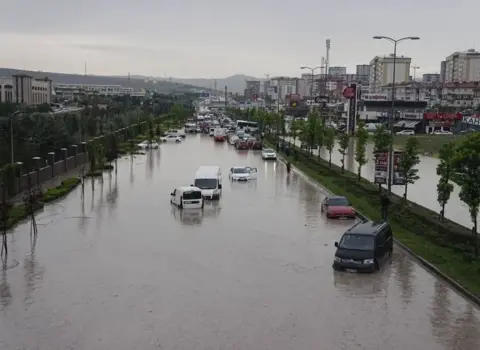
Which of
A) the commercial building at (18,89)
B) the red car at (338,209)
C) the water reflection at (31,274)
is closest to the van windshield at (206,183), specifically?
the red car at (338,209)

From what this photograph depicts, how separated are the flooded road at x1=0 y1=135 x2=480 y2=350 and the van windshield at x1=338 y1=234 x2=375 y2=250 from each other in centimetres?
73

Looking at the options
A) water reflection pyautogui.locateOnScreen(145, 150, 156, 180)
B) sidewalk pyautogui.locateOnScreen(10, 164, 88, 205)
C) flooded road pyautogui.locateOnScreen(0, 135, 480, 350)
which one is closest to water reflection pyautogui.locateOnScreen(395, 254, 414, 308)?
flooded road pyautogui.locateOnScreen(0, 135, 480, 350)

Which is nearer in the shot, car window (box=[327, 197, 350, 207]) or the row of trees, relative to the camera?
the row of trees

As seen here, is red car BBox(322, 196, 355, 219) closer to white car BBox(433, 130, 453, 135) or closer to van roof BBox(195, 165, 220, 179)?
van roof BBox(195, 165, 220, 179)

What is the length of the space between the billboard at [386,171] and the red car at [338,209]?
90.2 inches

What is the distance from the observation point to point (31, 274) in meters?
15.0

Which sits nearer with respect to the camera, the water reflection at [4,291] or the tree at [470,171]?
the water reflection at [4,291]

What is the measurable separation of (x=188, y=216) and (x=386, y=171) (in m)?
7.96

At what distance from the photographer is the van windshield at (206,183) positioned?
26812 mm

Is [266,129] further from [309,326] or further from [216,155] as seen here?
[309,326]

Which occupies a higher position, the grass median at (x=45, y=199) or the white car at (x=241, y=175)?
the white car at (x=241, y=175)

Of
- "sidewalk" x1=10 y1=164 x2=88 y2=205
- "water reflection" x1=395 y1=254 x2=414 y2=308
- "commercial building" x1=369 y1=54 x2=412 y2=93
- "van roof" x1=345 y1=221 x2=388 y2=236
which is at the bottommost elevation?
"sidewalk" x1=10 y1=164 x2=88 y2=205

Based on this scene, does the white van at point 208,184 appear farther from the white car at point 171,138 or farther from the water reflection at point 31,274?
the white car at point 171,138

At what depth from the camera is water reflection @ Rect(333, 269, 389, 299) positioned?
13.7 m
